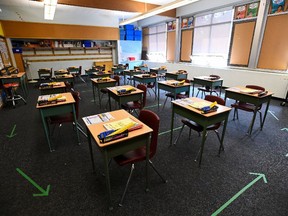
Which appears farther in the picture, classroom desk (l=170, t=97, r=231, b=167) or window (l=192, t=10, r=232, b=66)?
window (l=192, t=10, r=232, b=66)

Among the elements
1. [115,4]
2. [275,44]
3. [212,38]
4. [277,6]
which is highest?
[115,4]

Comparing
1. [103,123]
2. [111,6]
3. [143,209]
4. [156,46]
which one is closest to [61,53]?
[111,6]

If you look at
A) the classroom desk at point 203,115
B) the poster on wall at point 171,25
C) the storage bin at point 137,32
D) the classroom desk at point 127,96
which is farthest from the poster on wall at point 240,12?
the storage bin at point 137,32

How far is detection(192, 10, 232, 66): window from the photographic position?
641cm

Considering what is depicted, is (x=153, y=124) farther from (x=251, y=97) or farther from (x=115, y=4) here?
(x=115, y=4)

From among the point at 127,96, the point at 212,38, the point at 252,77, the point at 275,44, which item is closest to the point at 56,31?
the point at 127,96

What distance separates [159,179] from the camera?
2.02m

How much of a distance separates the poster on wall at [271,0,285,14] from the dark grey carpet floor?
3.97 m

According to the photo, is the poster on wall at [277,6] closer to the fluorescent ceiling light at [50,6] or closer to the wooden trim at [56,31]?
the fluorescent ceiling light at [50,6]

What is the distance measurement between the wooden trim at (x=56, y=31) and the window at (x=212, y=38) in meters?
4.88

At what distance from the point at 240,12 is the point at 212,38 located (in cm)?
136

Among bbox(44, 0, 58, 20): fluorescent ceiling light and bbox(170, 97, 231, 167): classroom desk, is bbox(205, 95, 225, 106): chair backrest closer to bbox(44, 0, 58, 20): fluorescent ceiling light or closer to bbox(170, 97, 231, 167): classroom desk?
bbox(170, 97, 231, 167): classroom desk

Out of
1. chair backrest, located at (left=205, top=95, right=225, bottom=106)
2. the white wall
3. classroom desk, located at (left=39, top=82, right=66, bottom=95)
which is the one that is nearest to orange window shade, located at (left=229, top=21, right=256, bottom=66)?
the white wall

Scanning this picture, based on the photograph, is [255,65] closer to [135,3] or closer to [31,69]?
[135,3]
